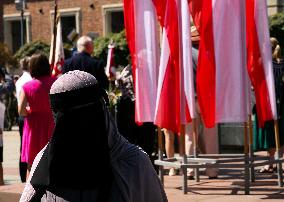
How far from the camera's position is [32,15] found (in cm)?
5025

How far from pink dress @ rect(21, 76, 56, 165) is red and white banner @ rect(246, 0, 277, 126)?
2232 mm

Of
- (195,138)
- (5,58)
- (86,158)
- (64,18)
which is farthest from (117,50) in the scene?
(86,158)

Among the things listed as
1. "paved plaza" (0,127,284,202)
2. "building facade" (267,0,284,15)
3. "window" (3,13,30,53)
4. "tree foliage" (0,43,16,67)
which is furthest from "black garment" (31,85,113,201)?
"window" (3,13,30,53)

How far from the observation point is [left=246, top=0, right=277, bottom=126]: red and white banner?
27.2ft

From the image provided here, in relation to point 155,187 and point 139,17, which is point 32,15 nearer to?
point 139,17

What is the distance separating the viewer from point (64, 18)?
48.4 meters

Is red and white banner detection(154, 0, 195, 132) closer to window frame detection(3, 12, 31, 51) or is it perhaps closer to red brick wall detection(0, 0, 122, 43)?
red brick wall detection(0, 0, 122, 43)

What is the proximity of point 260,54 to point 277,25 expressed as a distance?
19134 millimetres

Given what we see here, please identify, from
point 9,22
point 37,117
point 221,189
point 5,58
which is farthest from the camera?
point 9,22

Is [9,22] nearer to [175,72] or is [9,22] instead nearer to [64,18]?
[64,18]

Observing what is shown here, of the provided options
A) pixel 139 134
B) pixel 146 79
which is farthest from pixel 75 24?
pixel 146 79

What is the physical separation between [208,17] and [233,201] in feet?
5.85

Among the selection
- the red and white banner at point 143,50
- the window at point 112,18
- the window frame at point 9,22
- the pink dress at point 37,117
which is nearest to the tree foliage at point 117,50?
the window at point 112,18

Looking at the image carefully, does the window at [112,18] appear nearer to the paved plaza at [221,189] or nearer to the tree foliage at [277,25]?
the tree foliage at [277,25]
